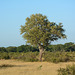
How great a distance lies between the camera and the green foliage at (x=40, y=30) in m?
29.7

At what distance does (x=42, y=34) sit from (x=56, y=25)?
3.07 metres

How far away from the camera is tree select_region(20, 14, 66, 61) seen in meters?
29.7

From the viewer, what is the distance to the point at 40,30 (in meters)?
30.0

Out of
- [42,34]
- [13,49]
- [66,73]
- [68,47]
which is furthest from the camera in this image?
[13,49]

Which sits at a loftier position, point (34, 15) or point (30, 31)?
point (34, 15)

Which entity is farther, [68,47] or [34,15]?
[68,47]

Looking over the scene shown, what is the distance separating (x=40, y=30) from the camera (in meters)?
30.0

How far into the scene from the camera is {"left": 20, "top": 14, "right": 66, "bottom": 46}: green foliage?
29719 mm

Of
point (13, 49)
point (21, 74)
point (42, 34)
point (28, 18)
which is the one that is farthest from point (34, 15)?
point (13, 49)

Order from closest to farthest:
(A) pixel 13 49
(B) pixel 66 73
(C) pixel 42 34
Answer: (B) pixel 66 73, (C) pixel 42 34, (A) pixel 13 49

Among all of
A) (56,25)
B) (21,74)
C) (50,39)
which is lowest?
(21,74)

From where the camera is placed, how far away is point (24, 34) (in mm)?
31250

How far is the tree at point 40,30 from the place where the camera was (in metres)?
29.7

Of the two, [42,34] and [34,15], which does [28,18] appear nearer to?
[34,15]
